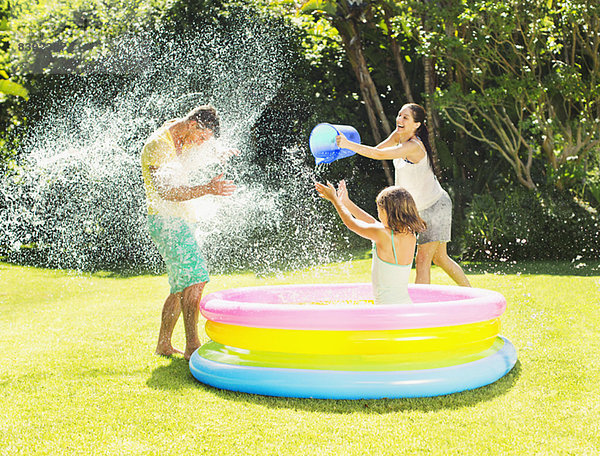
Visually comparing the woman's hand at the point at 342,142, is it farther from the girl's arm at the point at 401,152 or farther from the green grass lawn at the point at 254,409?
the green grass lawn at the point at 254,409

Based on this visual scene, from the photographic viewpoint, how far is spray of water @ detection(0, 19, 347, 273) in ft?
37.1

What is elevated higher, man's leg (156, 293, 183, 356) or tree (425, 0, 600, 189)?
tree (425, 0, 600, 189)

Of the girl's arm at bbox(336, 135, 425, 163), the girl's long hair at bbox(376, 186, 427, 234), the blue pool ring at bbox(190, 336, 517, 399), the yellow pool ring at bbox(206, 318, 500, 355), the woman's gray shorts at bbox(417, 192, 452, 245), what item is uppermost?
the girl's arm at bbox(336, 135, 425, 163)

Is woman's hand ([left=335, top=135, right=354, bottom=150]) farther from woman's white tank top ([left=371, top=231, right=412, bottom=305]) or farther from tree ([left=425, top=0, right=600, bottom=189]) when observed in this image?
tree ([left=425, top=0, right=600, bottom=189])

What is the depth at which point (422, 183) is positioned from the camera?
4895 millimetres

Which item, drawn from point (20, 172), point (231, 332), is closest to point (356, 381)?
point (231, 332)

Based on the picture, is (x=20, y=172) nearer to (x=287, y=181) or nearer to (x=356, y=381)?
(x=287, y=181)

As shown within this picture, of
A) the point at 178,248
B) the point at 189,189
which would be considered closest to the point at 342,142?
the point at 189,189

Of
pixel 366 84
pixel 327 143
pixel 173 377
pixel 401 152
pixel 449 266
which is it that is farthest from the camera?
pixel 366 84

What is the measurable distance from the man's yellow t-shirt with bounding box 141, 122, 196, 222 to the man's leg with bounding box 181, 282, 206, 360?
1.64 ft

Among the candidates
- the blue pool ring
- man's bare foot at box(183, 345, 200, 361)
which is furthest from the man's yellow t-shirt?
the blue pool ring

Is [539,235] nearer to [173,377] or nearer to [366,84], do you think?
[366,84]

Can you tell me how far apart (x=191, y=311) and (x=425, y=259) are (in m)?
1.87

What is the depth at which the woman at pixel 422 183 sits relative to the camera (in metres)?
4.78
